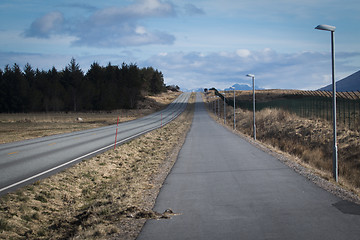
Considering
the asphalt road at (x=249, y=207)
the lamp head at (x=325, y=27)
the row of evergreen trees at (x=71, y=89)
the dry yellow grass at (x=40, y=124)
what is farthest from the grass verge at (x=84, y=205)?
the row of evergreen trees at (x=71, y=89)

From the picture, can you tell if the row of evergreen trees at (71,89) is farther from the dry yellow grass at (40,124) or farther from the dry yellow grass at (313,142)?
the dry yellow grass at (313,142)

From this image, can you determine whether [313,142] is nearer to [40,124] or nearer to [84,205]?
[84,205]

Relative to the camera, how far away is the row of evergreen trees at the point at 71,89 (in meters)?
75.8

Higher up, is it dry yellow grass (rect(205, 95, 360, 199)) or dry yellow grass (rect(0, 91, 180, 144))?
dry yellow grass (rect(0, 91, 180, 144))

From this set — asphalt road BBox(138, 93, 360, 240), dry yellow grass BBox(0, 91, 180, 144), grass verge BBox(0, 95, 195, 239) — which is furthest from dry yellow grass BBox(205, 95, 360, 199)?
dry yellow grass BBox(0, 91, 180, 144)

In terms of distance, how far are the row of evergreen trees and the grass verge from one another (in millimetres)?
71341

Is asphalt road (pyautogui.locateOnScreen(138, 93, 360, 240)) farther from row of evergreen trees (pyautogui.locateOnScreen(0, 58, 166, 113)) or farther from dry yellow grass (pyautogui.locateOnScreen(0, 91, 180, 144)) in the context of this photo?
row of evergreen trees (pyautogui.locateOnScreen(0, 58, 166, 113))

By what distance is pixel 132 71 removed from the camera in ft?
323

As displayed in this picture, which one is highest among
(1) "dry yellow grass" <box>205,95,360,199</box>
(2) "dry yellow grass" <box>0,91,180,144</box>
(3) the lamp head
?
(3) the lamp head

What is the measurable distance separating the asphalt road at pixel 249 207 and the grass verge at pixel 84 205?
481 millimetres

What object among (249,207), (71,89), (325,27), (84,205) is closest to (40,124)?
(84,205)

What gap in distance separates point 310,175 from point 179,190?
4.83 m

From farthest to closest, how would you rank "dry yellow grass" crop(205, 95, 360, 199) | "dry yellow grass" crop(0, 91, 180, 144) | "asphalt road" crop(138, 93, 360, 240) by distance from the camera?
"dry yellow grass" crop(0, 91, 180, 144)
"dry yellow grass" crop(205, 95, 360, 199)
"asphalt road" crop(138, 93, 360, 240)

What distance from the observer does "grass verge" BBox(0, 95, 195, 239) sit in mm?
6406
